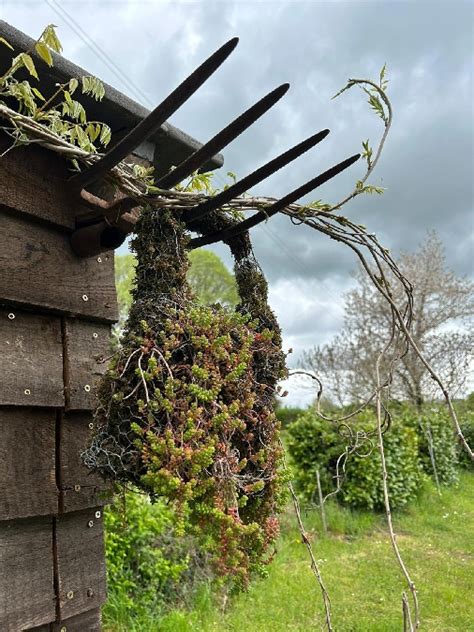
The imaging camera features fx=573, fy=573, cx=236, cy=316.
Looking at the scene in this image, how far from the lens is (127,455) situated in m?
1.19

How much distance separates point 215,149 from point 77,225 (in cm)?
59

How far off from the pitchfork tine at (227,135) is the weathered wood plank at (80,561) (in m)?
0.92

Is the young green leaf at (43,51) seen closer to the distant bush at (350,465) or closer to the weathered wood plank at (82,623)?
the weathered wood plank at (82,623)

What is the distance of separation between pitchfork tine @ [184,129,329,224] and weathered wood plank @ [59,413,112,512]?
0.62 metres

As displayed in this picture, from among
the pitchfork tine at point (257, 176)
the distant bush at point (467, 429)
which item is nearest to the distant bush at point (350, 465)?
the distant bush at point (467, 429)

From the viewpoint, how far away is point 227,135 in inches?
44.6

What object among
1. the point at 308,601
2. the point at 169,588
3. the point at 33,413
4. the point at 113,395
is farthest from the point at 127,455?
the point at 308,601

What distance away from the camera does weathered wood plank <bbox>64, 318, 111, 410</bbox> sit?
1534 mm

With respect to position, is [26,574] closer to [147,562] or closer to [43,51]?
[43,51]

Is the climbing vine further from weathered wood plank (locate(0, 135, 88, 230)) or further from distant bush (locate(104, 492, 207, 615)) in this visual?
distant bush (locate(104, 492, 207, 615))

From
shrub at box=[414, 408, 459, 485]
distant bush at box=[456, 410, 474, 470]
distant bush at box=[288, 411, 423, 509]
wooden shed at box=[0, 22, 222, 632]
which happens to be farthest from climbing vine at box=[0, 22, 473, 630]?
distant bush at box=[456, 410, 474, 470]

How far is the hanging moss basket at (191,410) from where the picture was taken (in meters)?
1.11

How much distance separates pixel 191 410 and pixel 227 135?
1.81 feet

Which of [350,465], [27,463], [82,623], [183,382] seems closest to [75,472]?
[27,463]
